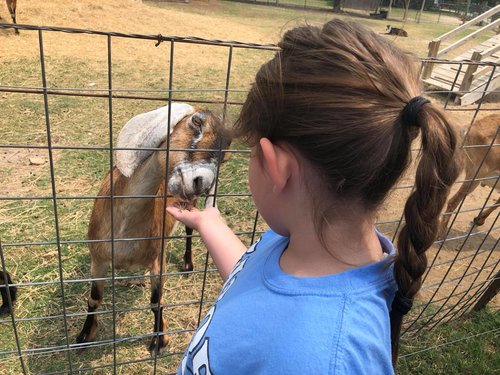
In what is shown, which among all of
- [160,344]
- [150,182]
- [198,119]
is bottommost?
[160,344]

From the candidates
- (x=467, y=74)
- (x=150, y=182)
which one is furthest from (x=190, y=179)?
(x=467, y=74)

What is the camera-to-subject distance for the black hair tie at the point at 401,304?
42.9 inches

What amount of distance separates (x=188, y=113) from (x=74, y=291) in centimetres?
173

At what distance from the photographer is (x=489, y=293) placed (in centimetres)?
325

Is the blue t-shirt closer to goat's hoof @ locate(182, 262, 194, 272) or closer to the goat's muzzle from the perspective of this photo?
the goat's muzzle

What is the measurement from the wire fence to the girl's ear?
0.34 metres

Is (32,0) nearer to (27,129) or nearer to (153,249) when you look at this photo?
(27,129)

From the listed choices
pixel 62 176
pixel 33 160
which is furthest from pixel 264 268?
pixel 33 160

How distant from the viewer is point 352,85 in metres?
0.95

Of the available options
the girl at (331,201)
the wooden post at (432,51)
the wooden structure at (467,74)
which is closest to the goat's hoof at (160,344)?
the girl at (331,201)

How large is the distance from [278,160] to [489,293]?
295cm

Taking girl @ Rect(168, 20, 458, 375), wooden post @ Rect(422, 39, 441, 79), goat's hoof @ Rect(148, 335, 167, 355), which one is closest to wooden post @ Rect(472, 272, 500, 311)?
goat's hoof @ Rect(148, 335, 167, 355)

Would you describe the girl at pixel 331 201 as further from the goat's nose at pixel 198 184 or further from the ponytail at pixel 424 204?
the goat's nose at pixel 198 184

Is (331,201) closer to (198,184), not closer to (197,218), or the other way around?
(197,218)
